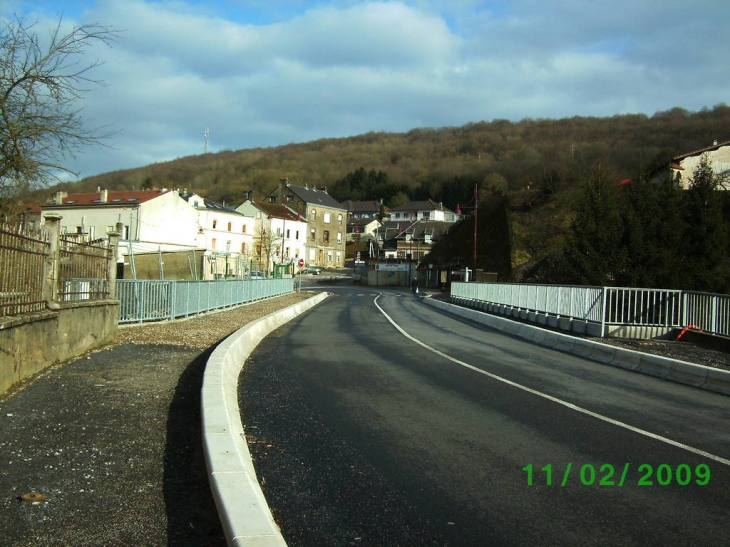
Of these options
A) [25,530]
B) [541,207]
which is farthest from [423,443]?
[541,207]

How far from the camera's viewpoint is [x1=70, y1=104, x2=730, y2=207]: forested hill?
73.4 m

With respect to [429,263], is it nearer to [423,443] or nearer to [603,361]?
[603,361]

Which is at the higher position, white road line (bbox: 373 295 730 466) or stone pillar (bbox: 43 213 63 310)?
stone pillar (bbox: 43 213 63 310)

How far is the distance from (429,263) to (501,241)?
20834 millimetres

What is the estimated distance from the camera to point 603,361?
13.6 m

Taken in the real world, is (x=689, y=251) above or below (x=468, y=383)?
above

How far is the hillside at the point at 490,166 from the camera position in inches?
2586

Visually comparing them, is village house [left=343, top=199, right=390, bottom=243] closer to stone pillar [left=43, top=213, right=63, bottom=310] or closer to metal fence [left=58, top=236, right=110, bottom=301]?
metal fence [left=58, top=236, right=110, bottom=301]

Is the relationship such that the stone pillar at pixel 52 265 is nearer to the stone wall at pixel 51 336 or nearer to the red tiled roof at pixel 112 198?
the stone wall at pixel 51 336

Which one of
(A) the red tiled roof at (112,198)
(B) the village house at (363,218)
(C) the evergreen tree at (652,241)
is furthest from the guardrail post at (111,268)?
(B) the village house at (363,218)

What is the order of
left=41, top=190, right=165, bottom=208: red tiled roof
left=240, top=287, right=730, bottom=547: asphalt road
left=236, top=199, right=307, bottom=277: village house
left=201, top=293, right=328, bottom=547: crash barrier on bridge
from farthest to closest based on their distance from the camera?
left=236, top=199, right=307, bottom=277: village house, left=41, top=190, right=165, bottom=208: red tiled roof, left=240, top=287, right=730, bottom=547: asphalt road, left=201, top=293, right=328, bottom=547: crash barrier on bridge

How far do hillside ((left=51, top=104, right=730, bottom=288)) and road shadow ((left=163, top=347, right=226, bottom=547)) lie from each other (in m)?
32.5

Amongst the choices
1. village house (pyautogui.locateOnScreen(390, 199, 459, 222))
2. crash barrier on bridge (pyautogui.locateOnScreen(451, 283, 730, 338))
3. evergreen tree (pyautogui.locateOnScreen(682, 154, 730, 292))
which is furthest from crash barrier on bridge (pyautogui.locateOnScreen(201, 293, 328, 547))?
village house (pyautogui.locateOnScreen(390, 199, 459, 222))

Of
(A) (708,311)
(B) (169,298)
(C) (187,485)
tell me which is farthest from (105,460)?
(A) (708,311)
